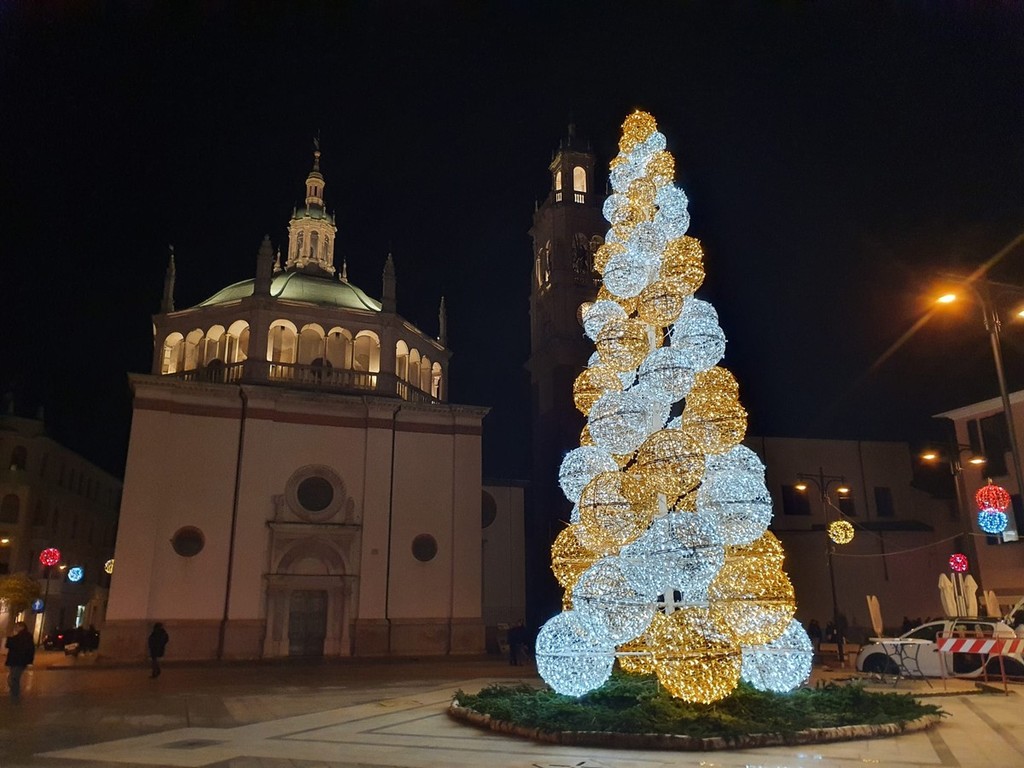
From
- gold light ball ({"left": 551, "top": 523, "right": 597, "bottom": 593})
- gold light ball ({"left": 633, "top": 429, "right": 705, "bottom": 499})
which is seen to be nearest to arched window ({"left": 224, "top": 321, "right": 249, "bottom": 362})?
gold light ball ({"left": 551, "top": 523, "right": 597, "bottom": 593})

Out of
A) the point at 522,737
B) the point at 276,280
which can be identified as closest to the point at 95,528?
the point at 276,280

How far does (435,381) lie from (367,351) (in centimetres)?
434

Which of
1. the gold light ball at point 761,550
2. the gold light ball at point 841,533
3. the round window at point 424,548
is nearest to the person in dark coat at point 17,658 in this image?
the gold light ball at point 761,550

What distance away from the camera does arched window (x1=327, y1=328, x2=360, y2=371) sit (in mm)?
31656

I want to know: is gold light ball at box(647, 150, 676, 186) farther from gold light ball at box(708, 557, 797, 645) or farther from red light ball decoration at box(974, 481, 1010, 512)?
red light ball decoration at box(974, 481, 1010, 512)

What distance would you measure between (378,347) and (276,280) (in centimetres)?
633

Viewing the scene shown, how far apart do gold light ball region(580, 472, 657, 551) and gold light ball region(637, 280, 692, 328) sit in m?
2.36

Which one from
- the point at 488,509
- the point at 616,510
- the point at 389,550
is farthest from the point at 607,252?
the point at 488,509

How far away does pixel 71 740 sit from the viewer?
9383 mm

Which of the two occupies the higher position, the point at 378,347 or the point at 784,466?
the point at 378,347

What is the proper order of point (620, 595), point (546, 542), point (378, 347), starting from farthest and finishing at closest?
point (546, 542)
point (378, 347)
point (620, 595)

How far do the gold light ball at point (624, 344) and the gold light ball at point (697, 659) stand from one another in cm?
364

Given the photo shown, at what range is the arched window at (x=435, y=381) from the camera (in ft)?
116

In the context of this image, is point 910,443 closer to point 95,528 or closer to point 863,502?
point 863,502
